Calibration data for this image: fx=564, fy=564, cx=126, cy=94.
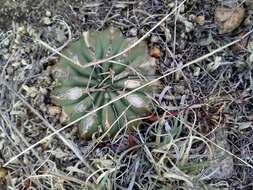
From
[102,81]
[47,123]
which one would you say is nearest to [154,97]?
[102,81]

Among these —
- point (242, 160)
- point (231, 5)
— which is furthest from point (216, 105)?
point (231, 5)

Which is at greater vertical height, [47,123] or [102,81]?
[102,81]

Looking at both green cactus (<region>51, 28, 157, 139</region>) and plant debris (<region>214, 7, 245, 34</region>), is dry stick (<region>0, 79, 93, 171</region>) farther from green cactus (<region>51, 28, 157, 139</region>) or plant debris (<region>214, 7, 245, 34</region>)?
plant debris (<region>214, 7, 245, 34</region>)

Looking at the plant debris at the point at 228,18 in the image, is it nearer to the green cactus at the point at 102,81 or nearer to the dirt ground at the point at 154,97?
the dirt ground at the point at 154,97

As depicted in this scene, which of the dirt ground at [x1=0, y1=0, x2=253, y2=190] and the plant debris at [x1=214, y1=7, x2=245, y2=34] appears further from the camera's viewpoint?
the plant debris at [x1=214, y1=7, x2=245, y2=34]

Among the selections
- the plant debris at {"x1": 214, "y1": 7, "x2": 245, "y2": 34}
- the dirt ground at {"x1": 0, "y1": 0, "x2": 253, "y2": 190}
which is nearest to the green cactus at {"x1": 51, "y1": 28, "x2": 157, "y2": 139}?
the dirt ground at {"x1": 0, "y1": 0, "x2": 253, "y2": 190}

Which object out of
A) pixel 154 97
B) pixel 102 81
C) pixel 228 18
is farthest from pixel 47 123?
pixel 228 18

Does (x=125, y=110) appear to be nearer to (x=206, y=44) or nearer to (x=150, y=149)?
(x=150, y=149)

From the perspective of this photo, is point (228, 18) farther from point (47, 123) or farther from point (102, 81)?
point (47, 123)
